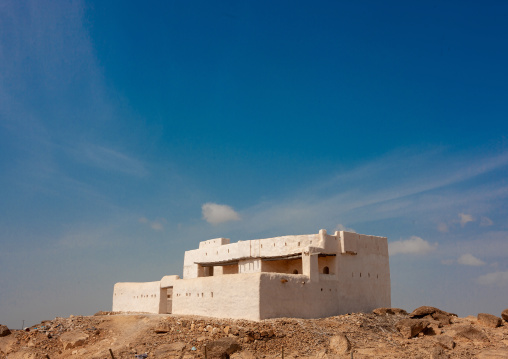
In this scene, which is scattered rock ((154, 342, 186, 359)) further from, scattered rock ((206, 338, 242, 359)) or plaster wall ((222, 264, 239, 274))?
plaster wall ((222, 264, 239, 274))

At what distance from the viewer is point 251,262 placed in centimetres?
3039

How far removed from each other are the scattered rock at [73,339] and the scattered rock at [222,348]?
7.48 metres

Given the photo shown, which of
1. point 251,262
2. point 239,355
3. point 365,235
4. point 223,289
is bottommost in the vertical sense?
point 239,355

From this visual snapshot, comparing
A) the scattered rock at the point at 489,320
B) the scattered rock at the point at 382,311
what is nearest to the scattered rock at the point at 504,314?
the scattered rock at the point at 489,320

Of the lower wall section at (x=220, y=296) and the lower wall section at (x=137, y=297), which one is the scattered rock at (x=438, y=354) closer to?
the lower wall section at (x=220, y=296)

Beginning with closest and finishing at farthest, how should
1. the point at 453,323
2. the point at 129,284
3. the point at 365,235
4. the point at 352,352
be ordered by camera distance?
the point at 352,352
the point at 453,323
the point at 365,235
the point at 129,284

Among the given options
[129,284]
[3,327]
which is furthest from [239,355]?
[129,284]

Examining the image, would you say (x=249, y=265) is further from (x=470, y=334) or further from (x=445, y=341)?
(x=470, y=334)

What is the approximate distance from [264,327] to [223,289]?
4134mm

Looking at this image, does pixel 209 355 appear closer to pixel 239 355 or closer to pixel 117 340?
pixel 239 355

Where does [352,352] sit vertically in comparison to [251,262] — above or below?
below

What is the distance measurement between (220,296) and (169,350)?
541cm

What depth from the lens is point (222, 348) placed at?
20281mm

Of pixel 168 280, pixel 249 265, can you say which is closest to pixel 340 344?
pixel 249 265
